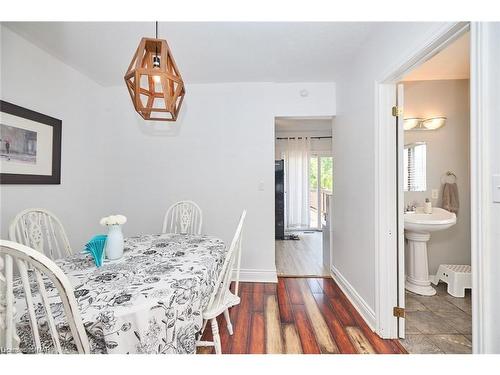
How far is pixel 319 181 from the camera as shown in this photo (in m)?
5.70

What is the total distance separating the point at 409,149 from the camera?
2.76 meters

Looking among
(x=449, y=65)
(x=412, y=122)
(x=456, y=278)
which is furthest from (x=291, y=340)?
(x=449, y=65)

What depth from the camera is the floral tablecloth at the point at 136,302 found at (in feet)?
2.60

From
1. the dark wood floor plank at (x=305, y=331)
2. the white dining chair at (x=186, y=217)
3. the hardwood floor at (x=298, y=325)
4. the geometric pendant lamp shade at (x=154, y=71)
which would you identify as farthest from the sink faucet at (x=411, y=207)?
the geometric pendant lamp shade at (x=154, y=71)

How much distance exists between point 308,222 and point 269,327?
397 centimetres

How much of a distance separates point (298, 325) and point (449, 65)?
9.46ft

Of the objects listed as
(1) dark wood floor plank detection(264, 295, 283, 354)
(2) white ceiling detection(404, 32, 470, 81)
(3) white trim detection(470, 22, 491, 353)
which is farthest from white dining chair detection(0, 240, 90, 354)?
(2) white ceiling detection(404, 32, 470, 81)

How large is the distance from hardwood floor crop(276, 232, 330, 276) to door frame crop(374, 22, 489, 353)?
129cm

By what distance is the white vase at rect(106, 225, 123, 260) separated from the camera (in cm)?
137

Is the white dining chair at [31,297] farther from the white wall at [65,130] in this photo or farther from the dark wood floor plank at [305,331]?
the white wall at [65,130]

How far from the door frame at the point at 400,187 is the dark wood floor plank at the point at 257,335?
904 mm

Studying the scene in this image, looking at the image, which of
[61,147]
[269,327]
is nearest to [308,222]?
→ [269,327]

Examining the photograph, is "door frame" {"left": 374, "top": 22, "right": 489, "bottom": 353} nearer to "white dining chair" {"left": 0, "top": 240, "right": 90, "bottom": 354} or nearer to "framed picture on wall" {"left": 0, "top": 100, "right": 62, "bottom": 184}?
"white dining chair" {"left": 0, "top": 240, "right": 90, "bottom": 354}

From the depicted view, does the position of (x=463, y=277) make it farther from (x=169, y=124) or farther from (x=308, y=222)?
(x=169, y=124)
